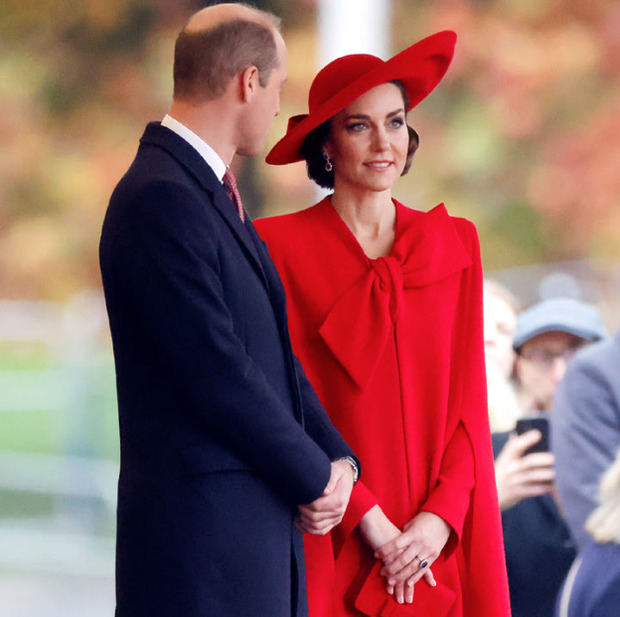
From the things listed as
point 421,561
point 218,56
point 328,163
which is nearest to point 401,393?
point 421,561

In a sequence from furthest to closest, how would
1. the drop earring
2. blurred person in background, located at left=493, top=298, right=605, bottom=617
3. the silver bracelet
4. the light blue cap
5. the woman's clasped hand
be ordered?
the light blue cap → blurred person in background, located at left=493, top=298, right=605, bottom=617 → the drop earring → the woman's clasped hand → the silver bracelet

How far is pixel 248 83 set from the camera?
5.12 ft

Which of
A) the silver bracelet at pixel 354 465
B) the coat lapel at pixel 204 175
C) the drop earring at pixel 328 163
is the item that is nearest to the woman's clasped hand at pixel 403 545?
the silver bracelet at pixel 354 465

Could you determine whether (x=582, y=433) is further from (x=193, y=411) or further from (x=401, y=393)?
(x=193, y=411)

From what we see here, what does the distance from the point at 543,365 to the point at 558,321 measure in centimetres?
12

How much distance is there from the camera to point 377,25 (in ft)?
11.5

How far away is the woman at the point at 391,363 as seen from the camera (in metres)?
1.81

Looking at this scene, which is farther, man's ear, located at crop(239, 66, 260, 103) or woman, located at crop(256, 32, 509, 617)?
woman, located at crop(256, 32, 509, 617)

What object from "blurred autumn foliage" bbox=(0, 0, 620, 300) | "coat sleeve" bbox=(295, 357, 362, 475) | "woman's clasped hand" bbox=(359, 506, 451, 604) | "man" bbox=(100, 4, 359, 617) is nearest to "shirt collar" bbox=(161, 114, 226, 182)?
"man" bbox=(100, 4, 359, 617)

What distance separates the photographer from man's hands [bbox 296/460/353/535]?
157cm

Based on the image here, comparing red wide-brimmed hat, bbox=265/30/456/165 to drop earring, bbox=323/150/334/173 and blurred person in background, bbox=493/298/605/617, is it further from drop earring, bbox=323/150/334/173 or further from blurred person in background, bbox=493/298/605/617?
blurred person in background, bbox=493/298/605/617

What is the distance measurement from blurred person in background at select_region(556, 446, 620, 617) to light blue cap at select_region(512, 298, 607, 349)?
1.42 feet

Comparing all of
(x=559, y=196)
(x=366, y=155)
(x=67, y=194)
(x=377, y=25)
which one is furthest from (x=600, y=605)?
(x=67, y=194)

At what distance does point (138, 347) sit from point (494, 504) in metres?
0.73
